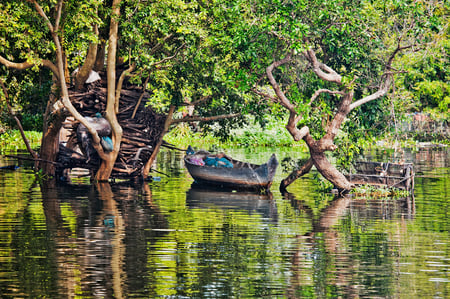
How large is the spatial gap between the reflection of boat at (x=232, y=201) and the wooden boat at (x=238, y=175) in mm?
487

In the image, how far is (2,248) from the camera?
1568 cm

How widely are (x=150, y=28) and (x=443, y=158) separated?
23.6 metres

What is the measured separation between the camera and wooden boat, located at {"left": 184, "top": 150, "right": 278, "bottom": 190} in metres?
28.0

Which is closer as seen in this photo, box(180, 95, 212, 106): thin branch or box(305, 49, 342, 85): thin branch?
box(305, 49, 342, 85): thin branch

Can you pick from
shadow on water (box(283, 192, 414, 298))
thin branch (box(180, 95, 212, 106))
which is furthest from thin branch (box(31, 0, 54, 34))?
shadow on water (box(283, 192, 414, 298))

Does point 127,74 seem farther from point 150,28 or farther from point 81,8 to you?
point 81,8

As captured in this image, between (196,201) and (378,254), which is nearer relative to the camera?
(378,254)

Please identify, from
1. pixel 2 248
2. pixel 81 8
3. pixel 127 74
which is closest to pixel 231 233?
pixel 2 248

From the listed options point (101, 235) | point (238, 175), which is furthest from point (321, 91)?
point (101, 235)

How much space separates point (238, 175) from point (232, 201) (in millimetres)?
3293

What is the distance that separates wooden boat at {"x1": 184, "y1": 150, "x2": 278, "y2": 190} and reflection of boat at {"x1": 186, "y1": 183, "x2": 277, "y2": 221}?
487mm

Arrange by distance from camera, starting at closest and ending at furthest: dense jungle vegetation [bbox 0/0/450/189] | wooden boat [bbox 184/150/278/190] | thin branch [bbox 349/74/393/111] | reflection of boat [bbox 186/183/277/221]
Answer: reflection of boat [bbox 186/183/277/221], dense jungle vegetation [bbox 0/0/450/189], thin branch [bbox 349/74/393/111], wooden boat [bbox 184/150/278/190]

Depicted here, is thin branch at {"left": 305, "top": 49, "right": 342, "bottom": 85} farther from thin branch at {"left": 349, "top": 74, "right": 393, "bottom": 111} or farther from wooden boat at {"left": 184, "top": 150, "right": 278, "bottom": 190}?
wooden boat at {"left": 184, "top": 150, "right": 278, "bottom": 190}

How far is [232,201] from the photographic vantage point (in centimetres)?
2536
